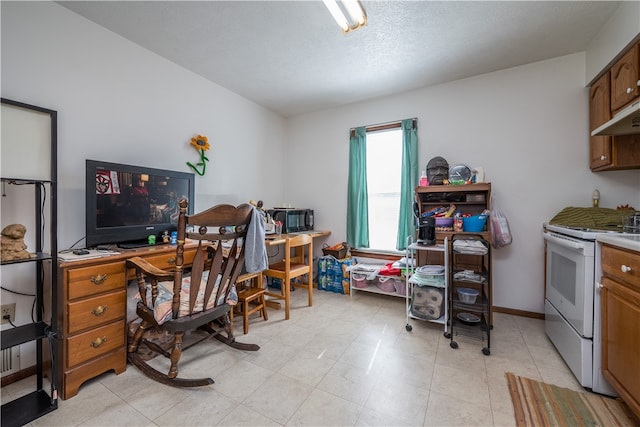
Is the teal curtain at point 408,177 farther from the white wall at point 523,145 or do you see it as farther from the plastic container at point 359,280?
the plastic container at point 359,280

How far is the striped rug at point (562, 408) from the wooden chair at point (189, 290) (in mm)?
1771

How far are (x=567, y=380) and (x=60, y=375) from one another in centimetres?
306

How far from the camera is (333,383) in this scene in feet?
5.28

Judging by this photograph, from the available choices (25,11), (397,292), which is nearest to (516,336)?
(397,292)

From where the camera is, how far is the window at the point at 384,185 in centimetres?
329

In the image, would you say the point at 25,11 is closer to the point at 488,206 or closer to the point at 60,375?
the point at 60,375

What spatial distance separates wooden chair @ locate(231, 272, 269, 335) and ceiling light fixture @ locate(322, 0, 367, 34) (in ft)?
6.63

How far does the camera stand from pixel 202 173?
281cm

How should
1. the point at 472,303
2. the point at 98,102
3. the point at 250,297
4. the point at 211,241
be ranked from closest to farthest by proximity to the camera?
1. the point at 211,241
2. the point at 98,102
3. the point at 472,303
4. the point at 250,297

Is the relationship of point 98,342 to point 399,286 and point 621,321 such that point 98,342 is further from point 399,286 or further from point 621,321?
point 621,321

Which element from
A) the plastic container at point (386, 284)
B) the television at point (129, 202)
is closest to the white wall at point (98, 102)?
the television at point (129, 202)

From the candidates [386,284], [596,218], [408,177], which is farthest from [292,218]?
[596,218]

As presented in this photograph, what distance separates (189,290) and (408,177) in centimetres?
258

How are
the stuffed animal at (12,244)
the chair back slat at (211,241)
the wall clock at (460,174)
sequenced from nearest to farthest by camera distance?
1. the stuffed animal at (12,244)
2. the chair back slat at (211,241)
3. the wall clock at (460,174)
